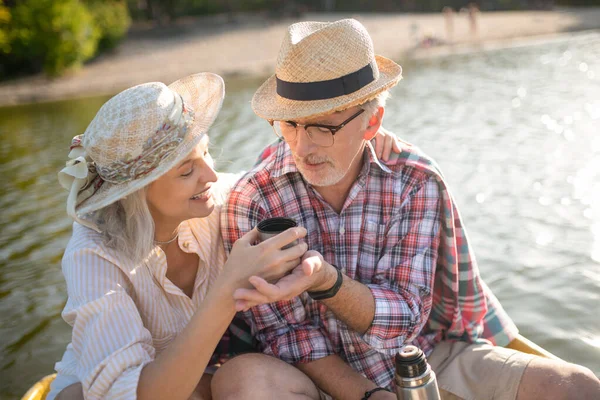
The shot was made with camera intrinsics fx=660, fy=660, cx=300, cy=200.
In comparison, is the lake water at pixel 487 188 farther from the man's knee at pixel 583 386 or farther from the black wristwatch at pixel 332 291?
the black wristwatch at pixel 332 291

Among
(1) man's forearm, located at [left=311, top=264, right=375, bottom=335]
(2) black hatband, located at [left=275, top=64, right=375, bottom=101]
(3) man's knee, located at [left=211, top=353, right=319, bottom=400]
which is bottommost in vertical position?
(3) man's knee, located at [left=211, top=353, right=319, bottom=400]

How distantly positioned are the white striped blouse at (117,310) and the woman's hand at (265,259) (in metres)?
0.42

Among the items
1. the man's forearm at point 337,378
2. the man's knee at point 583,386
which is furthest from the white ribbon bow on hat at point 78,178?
the man's knee at point 583,386

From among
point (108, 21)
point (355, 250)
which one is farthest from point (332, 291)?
point (108, 21)

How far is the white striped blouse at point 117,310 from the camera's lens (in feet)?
7.52

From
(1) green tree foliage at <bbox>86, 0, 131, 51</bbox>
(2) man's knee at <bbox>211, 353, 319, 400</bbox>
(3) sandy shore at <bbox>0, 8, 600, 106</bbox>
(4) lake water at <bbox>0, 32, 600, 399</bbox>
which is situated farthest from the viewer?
(1) green tree foliage at <bbox>86, 0, 131, 51</bbox>

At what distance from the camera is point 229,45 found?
25.6m

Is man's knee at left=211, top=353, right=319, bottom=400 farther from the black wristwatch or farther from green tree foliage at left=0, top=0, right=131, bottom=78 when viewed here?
green tree foliage at left=0, top=0, right=131, bottom=78

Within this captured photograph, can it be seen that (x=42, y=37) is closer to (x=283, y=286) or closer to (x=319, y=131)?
(x=319, y=131)

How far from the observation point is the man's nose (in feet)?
8.80

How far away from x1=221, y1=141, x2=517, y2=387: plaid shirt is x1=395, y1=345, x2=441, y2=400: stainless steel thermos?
555 millimetres

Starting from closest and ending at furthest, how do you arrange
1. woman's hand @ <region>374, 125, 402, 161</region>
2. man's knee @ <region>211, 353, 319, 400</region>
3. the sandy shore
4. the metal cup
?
the metal cup, man's knee @ <region>211, 353, 319, 400</region>, woman's hand @ <region>374, 125, 402, 161</region>, the sandy shore

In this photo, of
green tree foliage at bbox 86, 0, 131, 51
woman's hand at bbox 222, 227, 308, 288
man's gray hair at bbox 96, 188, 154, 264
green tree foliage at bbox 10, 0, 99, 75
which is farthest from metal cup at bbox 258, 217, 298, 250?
green tree foliage at bbox 86, 0, 131, 51

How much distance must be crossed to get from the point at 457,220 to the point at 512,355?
2.01 ft
